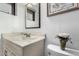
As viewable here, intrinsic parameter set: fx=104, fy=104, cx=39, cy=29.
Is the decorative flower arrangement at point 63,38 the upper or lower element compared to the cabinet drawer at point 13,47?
upper

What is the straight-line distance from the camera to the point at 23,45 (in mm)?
1096

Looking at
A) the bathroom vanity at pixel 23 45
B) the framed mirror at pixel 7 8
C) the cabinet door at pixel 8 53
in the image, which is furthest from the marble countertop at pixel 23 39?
the framed mirror at pixel 7 8

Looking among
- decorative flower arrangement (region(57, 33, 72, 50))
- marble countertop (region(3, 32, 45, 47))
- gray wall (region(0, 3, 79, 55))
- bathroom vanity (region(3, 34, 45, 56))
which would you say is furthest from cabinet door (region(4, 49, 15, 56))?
decorative flower arrangement (region(57, 33, 72, 50))

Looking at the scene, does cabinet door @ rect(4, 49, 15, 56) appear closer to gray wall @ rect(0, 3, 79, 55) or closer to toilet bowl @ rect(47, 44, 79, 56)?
gray wall @ rect(0, 3, 79, 55)

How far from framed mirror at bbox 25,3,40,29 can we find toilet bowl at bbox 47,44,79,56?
0.28 meters

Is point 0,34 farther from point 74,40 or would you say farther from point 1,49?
point 74,40

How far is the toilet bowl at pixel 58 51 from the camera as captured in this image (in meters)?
1.04

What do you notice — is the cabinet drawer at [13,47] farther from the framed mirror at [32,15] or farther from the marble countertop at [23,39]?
the framed mirror at [32,15]

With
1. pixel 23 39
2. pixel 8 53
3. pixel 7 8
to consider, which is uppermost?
pixel 7 8

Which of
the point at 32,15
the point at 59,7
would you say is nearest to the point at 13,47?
the point at 32,15

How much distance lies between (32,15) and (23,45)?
34 cm

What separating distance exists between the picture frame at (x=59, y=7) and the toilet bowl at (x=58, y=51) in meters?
0.36

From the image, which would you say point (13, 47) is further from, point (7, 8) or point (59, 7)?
point (59, 7)

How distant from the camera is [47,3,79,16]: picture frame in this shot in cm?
105
